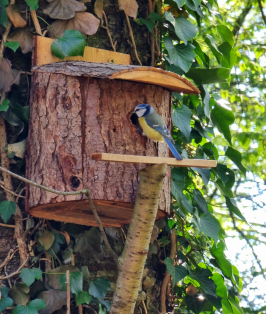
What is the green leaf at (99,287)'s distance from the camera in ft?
7.96

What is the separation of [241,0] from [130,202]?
3840 millimetres

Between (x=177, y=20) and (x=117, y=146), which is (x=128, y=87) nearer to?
(x=117, y=146)

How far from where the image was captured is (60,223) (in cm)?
258

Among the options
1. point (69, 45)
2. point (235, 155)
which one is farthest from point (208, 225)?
point (69, 45)

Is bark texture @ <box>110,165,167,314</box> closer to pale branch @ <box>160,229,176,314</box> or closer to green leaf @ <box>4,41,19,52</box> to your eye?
pale branch @ <box>160,229,176,314</box>

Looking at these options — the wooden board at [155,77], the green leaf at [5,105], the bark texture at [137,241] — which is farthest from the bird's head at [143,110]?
the green leaf at [5,105]

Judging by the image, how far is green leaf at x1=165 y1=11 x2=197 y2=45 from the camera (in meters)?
2.71

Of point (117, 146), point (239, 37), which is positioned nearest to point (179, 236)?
point (117, 146)

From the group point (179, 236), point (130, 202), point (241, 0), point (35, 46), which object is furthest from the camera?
point (241, 0)

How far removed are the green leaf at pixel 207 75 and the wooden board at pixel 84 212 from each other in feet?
2.75

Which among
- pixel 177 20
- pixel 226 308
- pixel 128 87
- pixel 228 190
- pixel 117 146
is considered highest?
pixel 177 20

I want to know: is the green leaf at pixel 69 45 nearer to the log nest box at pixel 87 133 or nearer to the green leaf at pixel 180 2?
the log nest box at pixel 87 133

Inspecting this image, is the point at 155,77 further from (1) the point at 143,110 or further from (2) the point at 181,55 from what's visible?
(2) the point at 181,55

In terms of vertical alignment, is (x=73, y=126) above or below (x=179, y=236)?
above
